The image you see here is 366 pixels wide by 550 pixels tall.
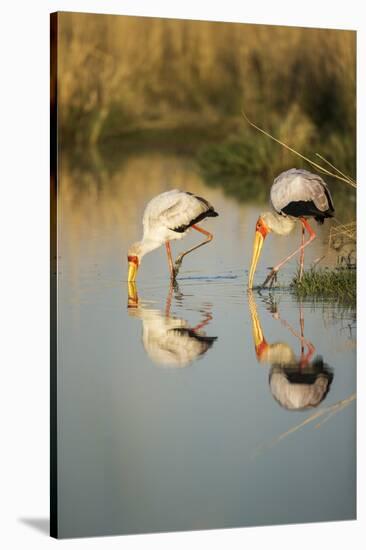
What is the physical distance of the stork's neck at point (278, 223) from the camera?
23.7 feet

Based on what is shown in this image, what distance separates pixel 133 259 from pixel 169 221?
0.26 meters

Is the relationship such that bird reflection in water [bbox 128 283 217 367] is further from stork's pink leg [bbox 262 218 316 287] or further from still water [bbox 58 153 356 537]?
stork's pink leg [bbox 262 218 316 287]

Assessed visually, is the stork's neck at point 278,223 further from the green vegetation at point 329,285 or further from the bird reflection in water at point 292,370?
the bird reflection in water at point 292,370

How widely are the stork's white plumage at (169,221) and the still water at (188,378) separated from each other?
0.04 metres

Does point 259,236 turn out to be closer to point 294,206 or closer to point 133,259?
point 294,206

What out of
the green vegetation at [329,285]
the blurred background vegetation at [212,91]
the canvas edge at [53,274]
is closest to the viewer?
the canvas edge at [53,274]

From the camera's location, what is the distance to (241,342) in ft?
23.2

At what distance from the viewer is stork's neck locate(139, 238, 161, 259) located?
6965 mm

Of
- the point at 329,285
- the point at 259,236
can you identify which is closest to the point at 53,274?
the point at 259,236

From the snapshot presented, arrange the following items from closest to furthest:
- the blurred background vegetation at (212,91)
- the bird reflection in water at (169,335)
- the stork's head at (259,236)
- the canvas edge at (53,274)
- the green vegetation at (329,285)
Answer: the canvas edge at (53,274)
the blurred background vegetation at (212,91)
the bird reflection in water at (169,335)
the stork's head at (259,236)
the green vegetation at (329,285)

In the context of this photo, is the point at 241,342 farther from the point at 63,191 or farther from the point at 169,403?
the point at 63,191

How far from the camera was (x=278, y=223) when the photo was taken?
23.8 feet

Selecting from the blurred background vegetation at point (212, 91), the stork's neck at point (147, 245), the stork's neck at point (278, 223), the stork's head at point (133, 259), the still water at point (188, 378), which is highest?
the blurred background vegetation at point (212, 91)

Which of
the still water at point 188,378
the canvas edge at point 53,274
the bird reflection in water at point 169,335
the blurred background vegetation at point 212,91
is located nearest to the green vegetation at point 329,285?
the still water at point 188,378
